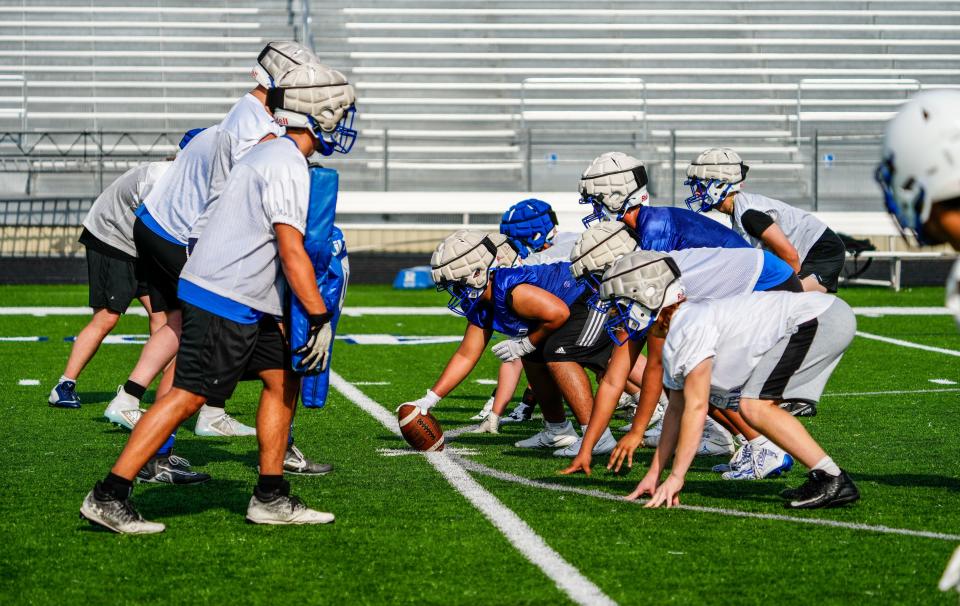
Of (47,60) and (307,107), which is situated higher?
(47,60)

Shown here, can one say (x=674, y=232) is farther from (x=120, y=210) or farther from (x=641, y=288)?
(x=120, y=210)

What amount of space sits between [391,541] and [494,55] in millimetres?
20451

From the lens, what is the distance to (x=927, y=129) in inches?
106

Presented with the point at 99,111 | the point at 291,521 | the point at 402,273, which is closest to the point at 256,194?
the point at 291,521

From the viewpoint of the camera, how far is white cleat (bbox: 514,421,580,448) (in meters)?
6.54

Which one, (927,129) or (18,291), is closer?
(927,129)

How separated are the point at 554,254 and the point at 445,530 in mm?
2780

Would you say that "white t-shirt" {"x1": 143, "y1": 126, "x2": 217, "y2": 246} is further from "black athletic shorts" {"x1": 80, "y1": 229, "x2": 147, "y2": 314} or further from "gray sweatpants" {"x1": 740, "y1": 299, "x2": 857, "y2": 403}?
"gray sweatpants" {"x1": 740, "y1": 299, "x2": 857, "y2": 403}

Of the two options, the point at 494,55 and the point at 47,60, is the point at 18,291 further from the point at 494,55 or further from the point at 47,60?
the point at 494,55

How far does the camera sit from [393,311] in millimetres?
15266

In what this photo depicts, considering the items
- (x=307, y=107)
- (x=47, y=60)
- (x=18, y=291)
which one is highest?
(x=47, y=60)

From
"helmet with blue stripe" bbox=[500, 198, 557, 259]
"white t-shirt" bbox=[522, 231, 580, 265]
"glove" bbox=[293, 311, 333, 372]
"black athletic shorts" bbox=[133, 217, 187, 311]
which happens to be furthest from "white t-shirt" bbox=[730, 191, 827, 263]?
"glove" bbox=[293, 311, 333, 372]

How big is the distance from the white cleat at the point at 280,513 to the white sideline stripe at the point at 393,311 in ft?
32.4

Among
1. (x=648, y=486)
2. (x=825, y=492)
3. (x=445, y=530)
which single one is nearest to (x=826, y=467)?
(x=825, y=492)
